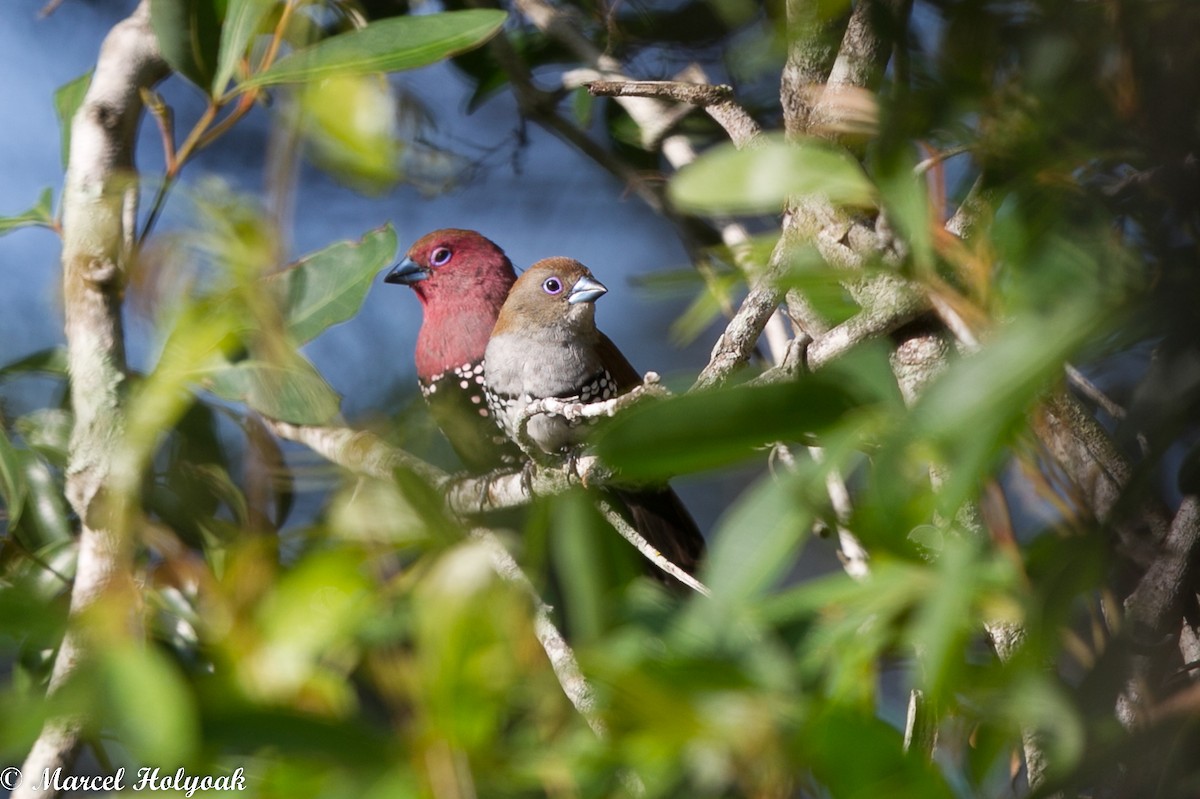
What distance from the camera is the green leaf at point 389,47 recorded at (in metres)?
1.44

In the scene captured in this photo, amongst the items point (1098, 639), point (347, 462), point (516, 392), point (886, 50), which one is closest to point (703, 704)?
point (1098, 639)

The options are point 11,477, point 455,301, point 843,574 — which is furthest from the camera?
point 455,301

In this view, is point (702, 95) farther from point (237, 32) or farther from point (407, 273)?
point (407, 273)

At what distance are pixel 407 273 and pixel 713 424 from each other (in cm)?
261

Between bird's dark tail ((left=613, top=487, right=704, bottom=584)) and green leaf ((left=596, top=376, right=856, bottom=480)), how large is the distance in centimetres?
186

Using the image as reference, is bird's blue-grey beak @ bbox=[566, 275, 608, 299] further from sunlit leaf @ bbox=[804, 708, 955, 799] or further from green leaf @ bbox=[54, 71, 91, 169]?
sunlit leaf @ bbox=[804, 708, 955, 799]

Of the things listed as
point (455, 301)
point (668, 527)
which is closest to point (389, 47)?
point (668, 527)

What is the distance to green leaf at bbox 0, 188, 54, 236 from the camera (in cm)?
182

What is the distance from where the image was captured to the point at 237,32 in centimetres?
154

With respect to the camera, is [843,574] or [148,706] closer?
[148,706]

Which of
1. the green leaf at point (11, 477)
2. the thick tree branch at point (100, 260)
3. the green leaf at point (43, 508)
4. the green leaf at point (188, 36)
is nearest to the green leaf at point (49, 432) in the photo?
the green leaf at point (43, 508)

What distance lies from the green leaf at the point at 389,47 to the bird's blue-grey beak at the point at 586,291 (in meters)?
1.12

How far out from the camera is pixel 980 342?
715mm

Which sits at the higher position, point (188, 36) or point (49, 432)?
Answer: point (188, 36)
